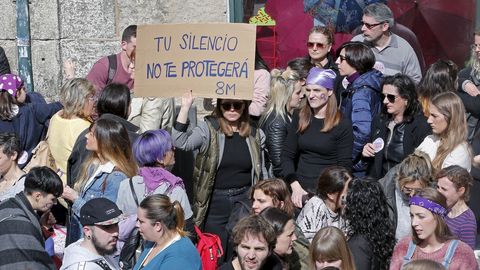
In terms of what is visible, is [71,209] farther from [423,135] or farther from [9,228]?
[423,135]

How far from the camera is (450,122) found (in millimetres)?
8109

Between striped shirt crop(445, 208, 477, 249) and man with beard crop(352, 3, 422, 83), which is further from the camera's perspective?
man with beard crop(352, 3, 422, 83)

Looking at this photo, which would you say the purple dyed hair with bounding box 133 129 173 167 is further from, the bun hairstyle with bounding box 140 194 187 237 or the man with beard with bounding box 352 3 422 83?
the man with beard with bounding box 352 3 422 83

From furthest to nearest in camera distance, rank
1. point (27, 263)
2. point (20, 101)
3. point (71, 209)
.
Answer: point (20, 101), point (71, 209), point (27, 263)

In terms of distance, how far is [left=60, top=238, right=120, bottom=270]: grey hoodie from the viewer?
21.9 feet

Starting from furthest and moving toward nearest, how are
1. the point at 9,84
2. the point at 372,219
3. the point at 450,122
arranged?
the point at 9,84 → the point at 450,122 → the point at 372,219

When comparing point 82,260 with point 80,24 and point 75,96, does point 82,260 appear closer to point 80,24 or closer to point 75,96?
point 75,96

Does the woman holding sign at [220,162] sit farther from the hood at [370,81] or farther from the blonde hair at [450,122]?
the blonde hair at [450,122]

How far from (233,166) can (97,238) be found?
1.93 m

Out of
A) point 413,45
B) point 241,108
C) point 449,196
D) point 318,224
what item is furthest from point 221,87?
point 413,45

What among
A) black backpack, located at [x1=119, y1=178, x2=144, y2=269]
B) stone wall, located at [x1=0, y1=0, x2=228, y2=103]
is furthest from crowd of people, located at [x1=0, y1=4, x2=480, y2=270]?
stone wall, located at [x1=0, y1=0, x2=228, y2=103]

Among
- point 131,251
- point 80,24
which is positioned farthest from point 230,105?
point 80,24

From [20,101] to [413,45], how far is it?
3818 millimetres

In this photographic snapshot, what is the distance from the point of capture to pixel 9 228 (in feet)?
22.9
